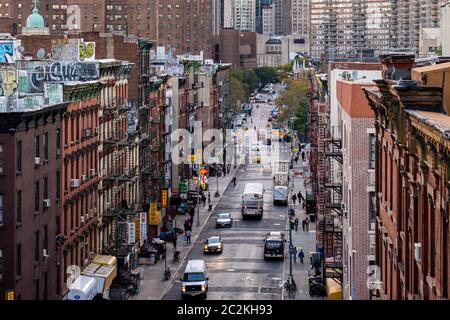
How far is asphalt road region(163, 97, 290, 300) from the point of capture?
203ft

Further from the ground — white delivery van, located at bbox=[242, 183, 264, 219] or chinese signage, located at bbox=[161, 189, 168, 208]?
chinese signage, located at bbox=[161, 189, 168, 208]

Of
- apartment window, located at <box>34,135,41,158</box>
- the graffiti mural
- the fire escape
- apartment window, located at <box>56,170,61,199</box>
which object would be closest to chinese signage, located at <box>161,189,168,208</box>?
the fire escape

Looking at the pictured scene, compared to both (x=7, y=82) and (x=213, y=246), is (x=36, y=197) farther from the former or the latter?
Result: (x=213, y=246)

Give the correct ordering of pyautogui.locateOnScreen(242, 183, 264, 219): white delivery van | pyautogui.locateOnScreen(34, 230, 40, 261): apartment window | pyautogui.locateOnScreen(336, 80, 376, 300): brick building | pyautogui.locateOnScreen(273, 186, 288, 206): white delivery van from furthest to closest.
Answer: pyautogui.locateOnScreen(273, 186, 288, 206): white delivery van < pyautogui.locateOnScreen(242, 183, 264, 219): white delivery van < pyautogui.locateOnScreen(34, 230, 40, 261): apartment window < pyautogui.locateOnScreen(336, 80, 376, 300): brick building

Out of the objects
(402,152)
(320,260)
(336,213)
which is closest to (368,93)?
(402,152)

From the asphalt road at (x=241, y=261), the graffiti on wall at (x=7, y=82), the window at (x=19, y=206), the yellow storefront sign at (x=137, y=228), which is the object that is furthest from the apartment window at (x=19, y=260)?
the yellow storefront sign at (x=137, y=228)

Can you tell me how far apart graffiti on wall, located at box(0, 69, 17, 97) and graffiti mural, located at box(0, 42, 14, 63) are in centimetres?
540

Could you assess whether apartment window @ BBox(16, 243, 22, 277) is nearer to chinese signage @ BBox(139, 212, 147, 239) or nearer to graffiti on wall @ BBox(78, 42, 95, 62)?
graffiti on wall @ BBox(78, 42, 95, 62)

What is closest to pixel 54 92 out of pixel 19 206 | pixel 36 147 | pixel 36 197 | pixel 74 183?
pixel 74 183

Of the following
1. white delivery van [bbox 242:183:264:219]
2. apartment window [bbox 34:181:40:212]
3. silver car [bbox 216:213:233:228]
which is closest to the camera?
apartment window [bbox 34:181:40:212]

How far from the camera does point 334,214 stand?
58.3 meters

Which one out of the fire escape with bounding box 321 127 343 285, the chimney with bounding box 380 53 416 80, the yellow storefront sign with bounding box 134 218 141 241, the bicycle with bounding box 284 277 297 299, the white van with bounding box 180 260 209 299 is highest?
the chimney with bounding box 380 53 416 80

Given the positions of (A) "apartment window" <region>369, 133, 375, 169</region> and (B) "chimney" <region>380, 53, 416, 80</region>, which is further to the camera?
(A) "apartment window" <region>369, 133, 375, 169</region>
